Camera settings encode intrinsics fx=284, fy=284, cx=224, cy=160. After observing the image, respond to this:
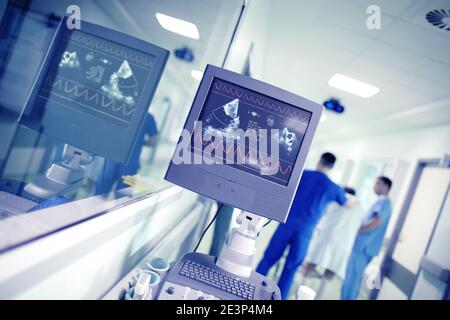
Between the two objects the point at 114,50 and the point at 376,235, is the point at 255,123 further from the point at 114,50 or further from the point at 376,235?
the point at 376,235

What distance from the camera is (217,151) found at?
983 millimetres

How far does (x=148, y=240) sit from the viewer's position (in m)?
1.17

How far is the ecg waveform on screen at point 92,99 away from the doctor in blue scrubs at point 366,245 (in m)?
3.29

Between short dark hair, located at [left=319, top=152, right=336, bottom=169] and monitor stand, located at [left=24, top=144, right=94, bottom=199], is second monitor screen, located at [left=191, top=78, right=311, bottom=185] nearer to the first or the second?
monitor stand, located at [left=24, top=144, right=94, bottom=199]

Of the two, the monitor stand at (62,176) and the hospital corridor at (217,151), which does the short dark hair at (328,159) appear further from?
the monitor stand at (62,176)

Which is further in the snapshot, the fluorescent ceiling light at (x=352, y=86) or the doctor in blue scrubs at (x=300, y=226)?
the fluorescent ceiling light at (x=352, y=86)

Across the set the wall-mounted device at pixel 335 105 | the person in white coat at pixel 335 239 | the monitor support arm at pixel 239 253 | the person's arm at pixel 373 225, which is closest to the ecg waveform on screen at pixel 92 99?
the monitor support arm at pixel 239 253

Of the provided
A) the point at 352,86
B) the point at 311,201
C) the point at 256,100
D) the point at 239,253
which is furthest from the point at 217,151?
the point at 352,86

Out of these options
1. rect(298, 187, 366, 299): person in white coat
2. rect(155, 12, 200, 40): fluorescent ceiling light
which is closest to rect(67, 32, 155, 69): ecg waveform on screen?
rect(298, 187, 366, 299): person in white coat

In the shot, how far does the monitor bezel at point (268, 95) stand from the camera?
98cm

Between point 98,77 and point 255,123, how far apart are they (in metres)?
0.57

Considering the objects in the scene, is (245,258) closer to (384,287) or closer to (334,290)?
(334,290)
